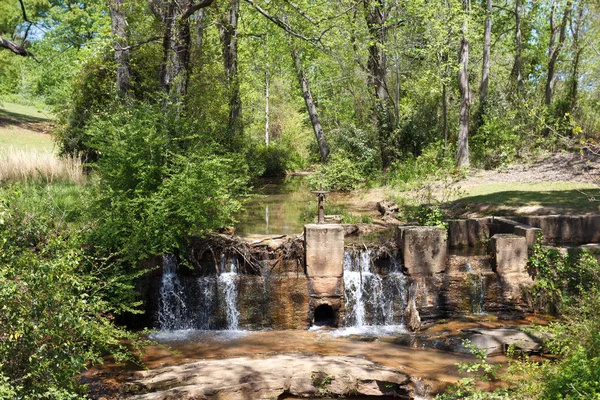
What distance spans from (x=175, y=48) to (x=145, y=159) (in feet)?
13.9

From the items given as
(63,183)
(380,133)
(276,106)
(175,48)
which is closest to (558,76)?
(380,133)

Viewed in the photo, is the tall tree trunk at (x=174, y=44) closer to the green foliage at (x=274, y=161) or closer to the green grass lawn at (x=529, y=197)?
the green grass lawn at (x=529, y=197)

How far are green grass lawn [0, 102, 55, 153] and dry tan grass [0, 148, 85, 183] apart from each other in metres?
13.9

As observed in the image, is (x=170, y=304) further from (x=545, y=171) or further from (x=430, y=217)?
(x=545, y=171)

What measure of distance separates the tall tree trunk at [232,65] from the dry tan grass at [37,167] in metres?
5.27

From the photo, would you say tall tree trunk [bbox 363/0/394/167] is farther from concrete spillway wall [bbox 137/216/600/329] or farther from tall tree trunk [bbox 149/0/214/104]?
concrete spillway wall [bbox 137/216/600/329]

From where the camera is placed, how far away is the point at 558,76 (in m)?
32.1

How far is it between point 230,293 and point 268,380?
370cm

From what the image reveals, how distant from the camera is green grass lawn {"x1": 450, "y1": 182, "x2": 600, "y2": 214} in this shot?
1414cm

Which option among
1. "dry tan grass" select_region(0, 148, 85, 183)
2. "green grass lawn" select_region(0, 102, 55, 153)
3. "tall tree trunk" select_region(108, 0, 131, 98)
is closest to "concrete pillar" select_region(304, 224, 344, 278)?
"tall tree trunk" select_region(108, 0, 131, 98)

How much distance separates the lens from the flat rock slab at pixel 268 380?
23.5 feet

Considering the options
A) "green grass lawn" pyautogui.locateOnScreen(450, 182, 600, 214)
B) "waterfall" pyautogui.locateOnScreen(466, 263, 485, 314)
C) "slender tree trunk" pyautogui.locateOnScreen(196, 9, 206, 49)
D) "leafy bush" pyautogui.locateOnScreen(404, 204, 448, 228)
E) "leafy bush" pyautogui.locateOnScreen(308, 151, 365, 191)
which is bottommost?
"waterfall" pyautogui.locateOnScreen(466, 263, 485, 314)

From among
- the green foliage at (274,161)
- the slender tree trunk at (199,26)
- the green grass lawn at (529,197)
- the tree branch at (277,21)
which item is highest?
the slender tree trunk at (199,26)

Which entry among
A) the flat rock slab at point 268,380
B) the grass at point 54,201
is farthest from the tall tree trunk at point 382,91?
the flat rock slab at point 268,380
